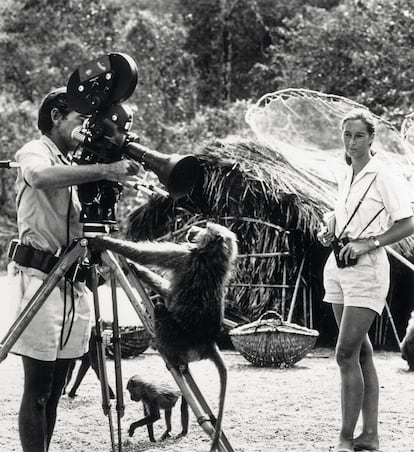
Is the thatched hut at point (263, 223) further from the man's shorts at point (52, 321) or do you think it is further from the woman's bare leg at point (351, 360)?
the man's shorts at point (52, 321)

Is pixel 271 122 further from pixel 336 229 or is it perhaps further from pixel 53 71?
pixel 53 71

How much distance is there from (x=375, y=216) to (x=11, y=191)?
51.6 feet

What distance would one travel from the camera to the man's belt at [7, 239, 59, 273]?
3.37 m

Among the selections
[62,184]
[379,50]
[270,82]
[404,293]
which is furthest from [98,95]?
[270,82]

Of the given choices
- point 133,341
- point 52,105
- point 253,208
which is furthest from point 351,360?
point 253,208

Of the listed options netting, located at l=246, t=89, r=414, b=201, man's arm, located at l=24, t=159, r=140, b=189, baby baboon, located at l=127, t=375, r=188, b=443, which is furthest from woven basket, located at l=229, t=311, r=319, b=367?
man's arm, located at l=24, t=159, r=140, b=189

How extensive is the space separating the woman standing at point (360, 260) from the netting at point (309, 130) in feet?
12.6

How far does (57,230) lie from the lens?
3471 mm

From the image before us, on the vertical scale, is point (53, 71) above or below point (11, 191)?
above

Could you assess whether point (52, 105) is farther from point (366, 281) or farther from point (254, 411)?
point (254, 411)

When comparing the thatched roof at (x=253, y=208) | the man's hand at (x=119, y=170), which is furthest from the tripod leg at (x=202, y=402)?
the thatched roof at (x=253, y=208)

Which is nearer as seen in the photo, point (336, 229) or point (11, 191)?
point (336, 229)

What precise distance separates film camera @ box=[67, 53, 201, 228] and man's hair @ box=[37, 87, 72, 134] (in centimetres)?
28

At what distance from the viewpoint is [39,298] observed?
3.02 m
